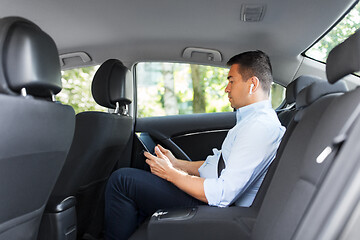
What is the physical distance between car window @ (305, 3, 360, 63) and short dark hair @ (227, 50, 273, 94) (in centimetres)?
31

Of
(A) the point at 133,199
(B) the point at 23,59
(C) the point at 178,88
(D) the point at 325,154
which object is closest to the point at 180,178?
(A) the point at 133,199

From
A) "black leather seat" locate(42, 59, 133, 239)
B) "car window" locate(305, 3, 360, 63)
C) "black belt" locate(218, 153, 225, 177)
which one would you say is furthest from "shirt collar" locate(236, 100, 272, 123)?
"black leather seat" locate(42, 59, 133, 239)

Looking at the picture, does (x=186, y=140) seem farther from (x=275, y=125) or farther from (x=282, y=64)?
(x=275, y=125)

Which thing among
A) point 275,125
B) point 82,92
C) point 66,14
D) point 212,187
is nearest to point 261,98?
point 275,125

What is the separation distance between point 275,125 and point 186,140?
48.5 inches

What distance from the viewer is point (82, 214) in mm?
2299


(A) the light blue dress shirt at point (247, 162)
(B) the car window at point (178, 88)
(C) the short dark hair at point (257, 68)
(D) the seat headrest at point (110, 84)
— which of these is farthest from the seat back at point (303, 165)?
→ (B) the car window at point (178, 88)

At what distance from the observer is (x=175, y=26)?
2.61 m

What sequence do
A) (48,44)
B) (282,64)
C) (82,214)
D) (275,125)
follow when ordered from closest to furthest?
(48,44), (275,125), (82,214), (282,64)

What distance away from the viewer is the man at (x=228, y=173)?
172 centimetres

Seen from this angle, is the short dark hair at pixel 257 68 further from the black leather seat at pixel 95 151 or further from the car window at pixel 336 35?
the black leather seat at pixel 95 151

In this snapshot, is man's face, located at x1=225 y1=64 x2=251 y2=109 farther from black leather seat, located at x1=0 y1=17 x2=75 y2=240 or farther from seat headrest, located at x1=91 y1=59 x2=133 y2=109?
black leather seat, located at x1=0 y1=17 x2=75 y2=240

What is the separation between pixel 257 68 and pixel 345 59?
1.07 m

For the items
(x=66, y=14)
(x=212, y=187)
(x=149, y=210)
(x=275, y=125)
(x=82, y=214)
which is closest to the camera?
(x=212, y=187)
